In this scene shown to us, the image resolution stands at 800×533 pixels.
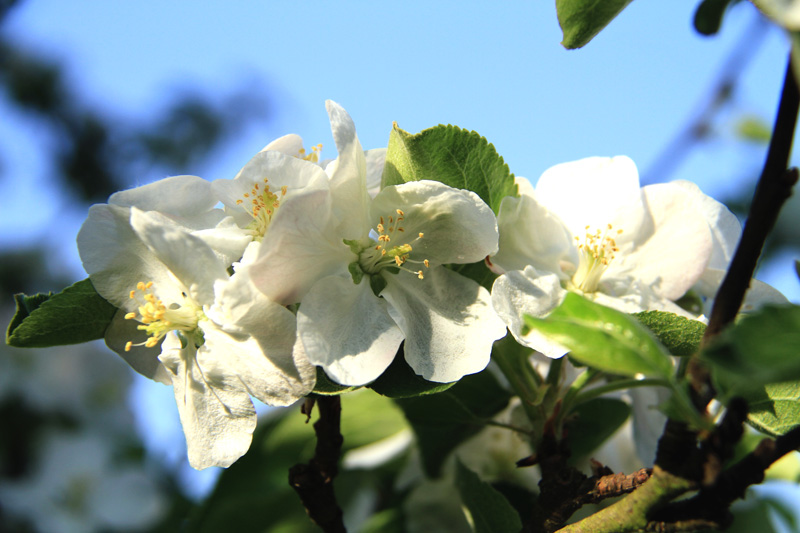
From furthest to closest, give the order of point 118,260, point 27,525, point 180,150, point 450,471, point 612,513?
point 180,150 < point 27,525 < point 450,471 < point 118,260 < point 612,513

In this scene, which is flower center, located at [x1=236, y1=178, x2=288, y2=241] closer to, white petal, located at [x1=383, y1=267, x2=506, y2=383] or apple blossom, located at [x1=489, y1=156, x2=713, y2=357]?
white petal, located at [x1=383, y1=267, x2=506, y2=383]

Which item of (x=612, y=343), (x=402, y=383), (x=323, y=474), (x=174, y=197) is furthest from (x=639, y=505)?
(x=174, y=197)

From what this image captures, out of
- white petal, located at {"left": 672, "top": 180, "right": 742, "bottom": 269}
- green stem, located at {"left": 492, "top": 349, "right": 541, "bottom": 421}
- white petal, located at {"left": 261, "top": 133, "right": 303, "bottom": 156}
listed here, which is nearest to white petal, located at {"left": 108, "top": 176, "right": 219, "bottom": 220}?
white petal, located at {"left": 261, "top": 133, "right": 303, "bottom": 156}

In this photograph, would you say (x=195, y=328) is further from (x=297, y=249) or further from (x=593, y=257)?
(x=593, y=257)

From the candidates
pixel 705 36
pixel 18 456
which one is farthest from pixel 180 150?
pixel 705 36

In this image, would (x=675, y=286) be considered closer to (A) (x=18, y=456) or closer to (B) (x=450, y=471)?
(B) (x=450, y=471)

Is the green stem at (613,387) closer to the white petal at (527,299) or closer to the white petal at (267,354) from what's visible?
the white petal at (527,299)

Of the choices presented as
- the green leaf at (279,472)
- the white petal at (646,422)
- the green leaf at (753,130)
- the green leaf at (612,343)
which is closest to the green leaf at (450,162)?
the green leaf at (612,343)
